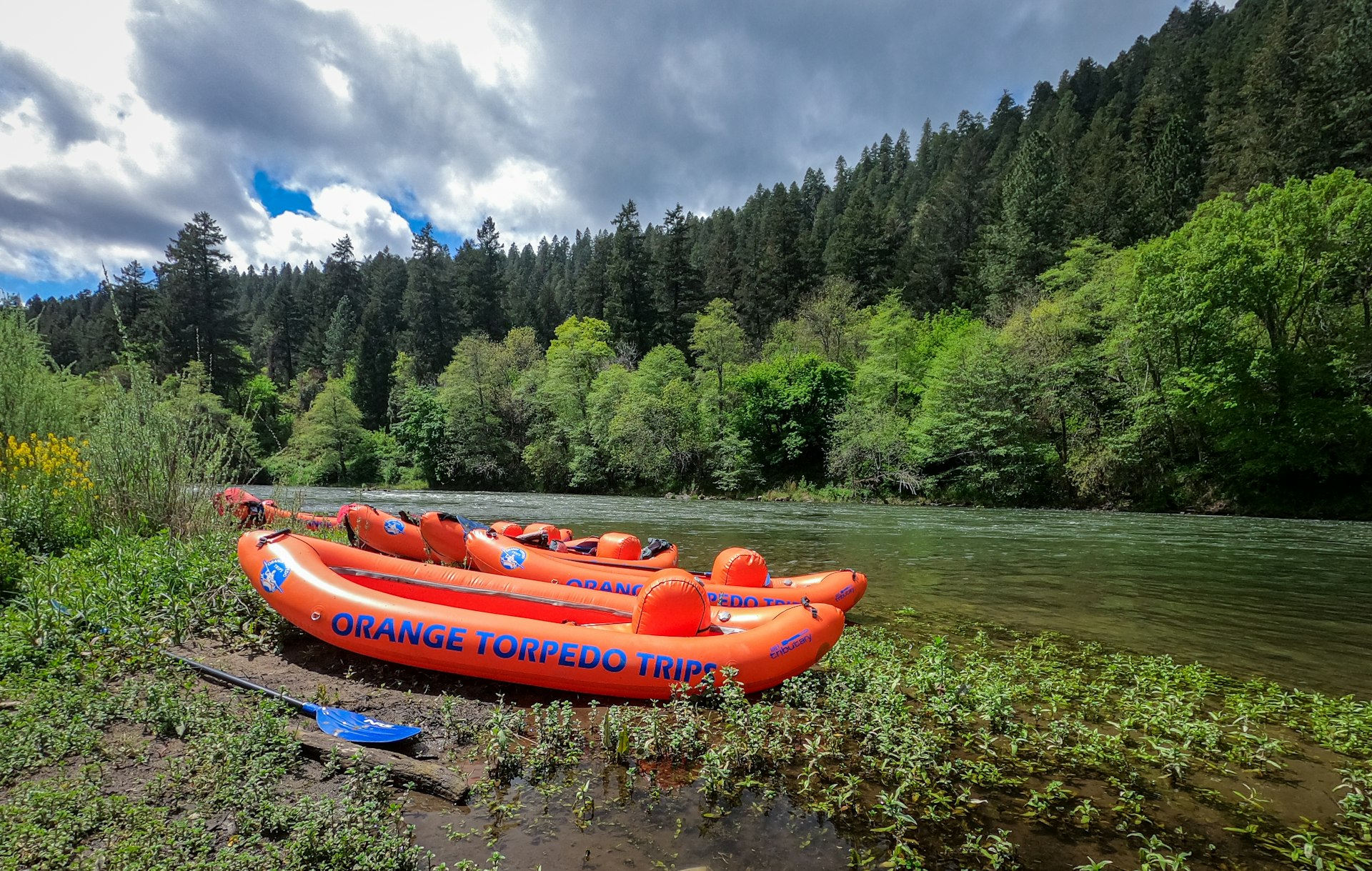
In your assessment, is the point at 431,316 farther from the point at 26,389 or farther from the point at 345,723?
the point at 345,723

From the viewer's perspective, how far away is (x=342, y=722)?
3439 mm

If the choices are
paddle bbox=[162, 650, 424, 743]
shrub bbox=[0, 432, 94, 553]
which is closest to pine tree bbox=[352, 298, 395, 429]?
shrub bbox=[0, 432, 94, 553]

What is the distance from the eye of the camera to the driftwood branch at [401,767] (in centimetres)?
300

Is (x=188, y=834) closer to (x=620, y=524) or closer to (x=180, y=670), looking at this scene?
(x=180, y=670)

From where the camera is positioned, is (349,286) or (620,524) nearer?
(620,524)

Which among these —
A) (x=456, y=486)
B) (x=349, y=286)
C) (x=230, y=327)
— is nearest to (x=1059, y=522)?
(x=456, y=486)

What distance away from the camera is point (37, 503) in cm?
563

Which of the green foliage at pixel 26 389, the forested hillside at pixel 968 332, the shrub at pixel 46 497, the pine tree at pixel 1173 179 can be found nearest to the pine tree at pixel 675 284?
the forested hillside at pixel 968 332

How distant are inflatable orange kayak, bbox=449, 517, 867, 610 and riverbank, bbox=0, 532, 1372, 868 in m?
1.87

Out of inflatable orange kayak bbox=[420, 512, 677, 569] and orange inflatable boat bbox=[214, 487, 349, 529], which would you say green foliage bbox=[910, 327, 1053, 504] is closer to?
inflatable orange kayak bbox=[420, 512, 677, 569]

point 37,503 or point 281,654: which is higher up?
point 37,503

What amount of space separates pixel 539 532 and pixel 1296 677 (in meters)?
8.27

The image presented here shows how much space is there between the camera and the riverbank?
2541 mm

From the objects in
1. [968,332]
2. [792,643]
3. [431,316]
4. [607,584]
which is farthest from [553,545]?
[431,316]
